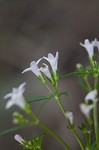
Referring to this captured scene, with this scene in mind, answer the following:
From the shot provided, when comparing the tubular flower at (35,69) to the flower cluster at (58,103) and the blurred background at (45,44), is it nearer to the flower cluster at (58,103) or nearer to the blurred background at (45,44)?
the flower cluster at (58,103)

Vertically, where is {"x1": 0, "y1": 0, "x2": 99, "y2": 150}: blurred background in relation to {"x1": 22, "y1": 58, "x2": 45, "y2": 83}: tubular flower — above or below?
above

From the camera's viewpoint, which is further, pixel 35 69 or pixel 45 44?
pixel 45 44

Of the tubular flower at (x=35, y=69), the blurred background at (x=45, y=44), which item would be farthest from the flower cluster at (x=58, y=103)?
the blurred background at (x=45, y=44)

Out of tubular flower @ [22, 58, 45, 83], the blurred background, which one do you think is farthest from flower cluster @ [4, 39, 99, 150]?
the blurred background

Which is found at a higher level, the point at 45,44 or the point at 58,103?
the point at 45,44

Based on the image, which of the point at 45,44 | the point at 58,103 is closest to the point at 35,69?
the point at 58,103

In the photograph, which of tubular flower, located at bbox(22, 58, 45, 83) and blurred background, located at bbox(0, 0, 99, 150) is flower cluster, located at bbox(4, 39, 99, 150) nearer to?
tubular flower, located at bbox(22, 58, 45, 83)

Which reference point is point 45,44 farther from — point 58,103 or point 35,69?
point 58,103

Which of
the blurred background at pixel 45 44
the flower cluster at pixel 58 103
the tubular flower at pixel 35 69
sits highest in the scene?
the blurred background at pixel 45 44
